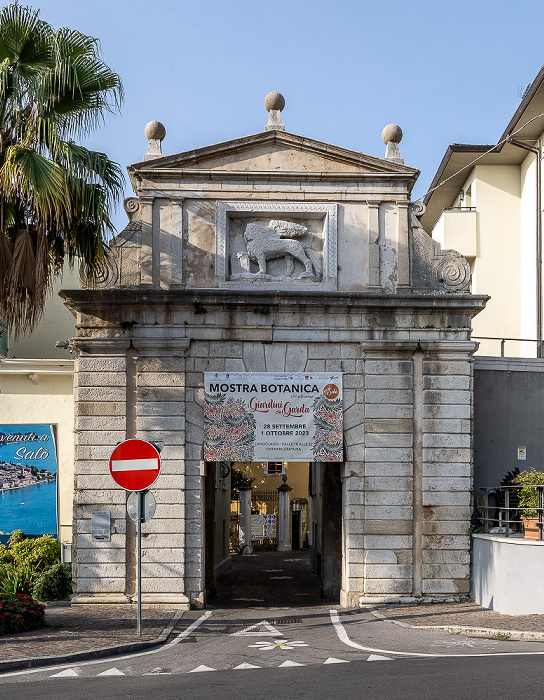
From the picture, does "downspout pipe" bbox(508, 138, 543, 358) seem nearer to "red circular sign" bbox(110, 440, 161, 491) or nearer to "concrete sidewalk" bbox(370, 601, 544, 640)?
"concrete sidewalk" bbox(370, 601, 544, 640)

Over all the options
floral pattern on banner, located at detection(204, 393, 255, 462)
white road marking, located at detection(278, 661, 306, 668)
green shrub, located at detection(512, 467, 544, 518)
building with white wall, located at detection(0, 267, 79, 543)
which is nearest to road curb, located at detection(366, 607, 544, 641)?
green shrub, located at detection(512, 467, 544, 518)

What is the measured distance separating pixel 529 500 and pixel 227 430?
5328 millimetres

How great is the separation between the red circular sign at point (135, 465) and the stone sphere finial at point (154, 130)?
654cm

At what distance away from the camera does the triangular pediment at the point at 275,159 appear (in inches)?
647

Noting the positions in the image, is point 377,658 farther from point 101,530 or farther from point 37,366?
point 37,366

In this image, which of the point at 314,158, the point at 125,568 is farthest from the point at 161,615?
the point at 314,158

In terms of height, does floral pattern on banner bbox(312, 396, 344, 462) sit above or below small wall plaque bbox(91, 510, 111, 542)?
above

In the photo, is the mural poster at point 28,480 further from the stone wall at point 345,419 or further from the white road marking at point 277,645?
the white road marking at point 277,645

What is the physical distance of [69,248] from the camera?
47.0ft

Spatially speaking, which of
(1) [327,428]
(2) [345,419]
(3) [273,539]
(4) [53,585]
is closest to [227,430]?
(1) [327,428]

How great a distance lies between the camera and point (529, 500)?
15.9m

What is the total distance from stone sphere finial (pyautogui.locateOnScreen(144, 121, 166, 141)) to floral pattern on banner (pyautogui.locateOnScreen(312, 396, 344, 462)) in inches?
218

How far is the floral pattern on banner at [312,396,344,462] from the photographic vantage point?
1630 centimetres

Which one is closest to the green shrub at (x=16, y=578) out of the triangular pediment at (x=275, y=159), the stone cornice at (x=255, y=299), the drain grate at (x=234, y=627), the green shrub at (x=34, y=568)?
the green shrub at (x=34, y=568)
